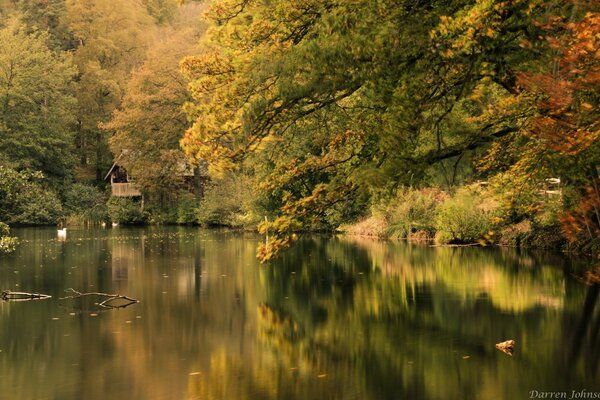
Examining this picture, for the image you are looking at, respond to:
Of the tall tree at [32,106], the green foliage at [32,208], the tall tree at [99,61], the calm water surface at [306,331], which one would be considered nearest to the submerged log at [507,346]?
the calm water surface at [306,331]

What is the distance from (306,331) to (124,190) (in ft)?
168

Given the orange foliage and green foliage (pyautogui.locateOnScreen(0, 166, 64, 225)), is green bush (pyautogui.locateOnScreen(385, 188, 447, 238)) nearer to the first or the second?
the orange foliage

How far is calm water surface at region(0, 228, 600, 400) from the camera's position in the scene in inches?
484

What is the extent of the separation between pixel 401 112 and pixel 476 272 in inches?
491

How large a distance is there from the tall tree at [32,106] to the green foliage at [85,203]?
6.79 ft

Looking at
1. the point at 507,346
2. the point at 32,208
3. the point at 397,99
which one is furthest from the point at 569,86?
the point at 32,208

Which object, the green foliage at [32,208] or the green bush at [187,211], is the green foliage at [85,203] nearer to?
the green foliage at [32,208]

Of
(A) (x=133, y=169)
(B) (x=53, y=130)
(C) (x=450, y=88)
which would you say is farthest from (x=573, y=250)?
(B) (x=53, y=130)

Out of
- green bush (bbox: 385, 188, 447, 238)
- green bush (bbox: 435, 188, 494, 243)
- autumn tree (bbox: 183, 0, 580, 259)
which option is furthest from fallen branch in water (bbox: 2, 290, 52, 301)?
green bush (bbox: 385, 188, 447, 238)

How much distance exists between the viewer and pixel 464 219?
34344mm

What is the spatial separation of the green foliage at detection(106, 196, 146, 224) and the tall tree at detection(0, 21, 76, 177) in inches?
236

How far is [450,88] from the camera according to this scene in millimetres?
14328

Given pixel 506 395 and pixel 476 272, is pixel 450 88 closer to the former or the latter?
pixel 506 395

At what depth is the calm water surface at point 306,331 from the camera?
1230cm
